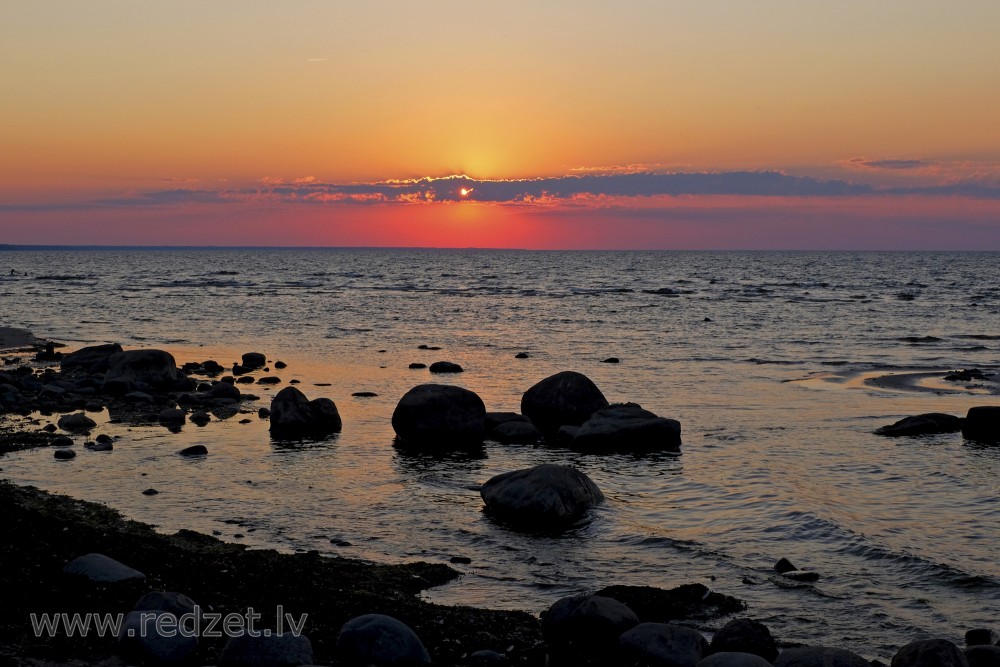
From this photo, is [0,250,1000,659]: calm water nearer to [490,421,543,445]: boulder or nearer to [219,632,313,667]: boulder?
[490,421,543,445]: boulder

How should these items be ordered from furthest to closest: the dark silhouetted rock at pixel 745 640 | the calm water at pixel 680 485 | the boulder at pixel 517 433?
the boulder at pixel 517 433 < the calm water at pixel 680 485 < the dark silhouetted rock at pixel 745 640

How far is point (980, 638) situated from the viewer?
8523mm

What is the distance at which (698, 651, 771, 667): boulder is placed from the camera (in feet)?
23.4

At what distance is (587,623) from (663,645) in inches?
→ 28.2

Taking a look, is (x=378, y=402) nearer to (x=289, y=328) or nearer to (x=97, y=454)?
(x=97, y=454)

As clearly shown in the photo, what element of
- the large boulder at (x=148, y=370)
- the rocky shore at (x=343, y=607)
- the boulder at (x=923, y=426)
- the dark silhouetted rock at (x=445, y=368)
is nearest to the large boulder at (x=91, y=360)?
the large boulder at (x=148, y=370)

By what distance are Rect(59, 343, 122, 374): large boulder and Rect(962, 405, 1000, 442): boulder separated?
21.7m

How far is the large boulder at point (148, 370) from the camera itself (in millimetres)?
23531

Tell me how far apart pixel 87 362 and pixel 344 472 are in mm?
15776

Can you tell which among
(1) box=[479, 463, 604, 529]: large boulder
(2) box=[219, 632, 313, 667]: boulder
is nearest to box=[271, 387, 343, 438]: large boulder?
(1) box=[479, 463, 604, 529]: large boulder

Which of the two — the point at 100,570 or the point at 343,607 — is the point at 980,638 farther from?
the point at 100,570

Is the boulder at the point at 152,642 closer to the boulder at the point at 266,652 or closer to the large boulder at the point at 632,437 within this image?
the boulder at the point at 266,652

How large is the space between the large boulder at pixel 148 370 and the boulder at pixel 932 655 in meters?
19.6

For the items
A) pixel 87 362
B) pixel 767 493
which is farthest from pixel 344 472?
pixel 87 362
